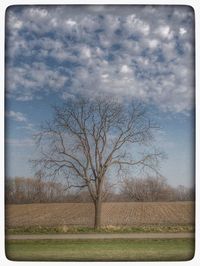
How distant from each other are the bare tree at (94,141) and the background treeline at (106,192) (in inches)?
4.9

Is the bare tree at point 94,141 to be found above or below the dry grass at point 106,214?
above

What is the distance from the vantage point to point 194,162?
26.9 feet

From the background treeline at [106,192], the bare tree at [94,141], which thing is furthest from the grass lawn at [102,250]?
the background treeline at [106,192]

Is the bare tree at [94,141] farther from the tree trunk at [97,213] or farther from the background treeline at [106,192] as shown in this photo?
the background treeline at [106,192]

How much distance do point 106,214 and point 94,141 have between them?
3.29 feet

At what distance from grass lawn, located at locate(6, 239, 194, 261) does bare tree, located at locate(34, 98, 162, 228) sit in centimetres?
38

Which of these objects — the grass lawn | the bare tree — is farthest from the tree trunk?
the grass lawn

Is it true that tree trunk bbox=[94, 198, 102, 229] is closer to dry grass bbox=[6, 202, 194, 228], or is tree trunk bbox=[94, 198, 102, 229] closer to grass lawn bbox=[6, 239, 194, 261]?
dry grass bbox=[6, 202, 194, 228]

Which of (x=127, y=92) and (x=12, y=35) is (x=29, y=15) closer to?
(x=12, y=35)

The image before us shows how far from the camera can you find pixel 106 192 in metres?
8.45

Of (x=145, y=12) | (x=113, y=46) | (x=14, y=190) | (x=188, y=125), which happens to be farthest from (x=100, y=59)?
(x=14, y=190)

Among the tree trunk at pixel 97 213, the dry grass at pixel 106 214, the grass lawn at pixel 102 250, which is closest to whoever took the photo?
→ the grass lawn at pixel 102 250

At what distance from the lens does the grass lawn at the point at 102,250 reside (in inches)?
322

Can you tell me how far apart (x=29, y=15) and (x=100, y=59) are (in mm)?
1129
